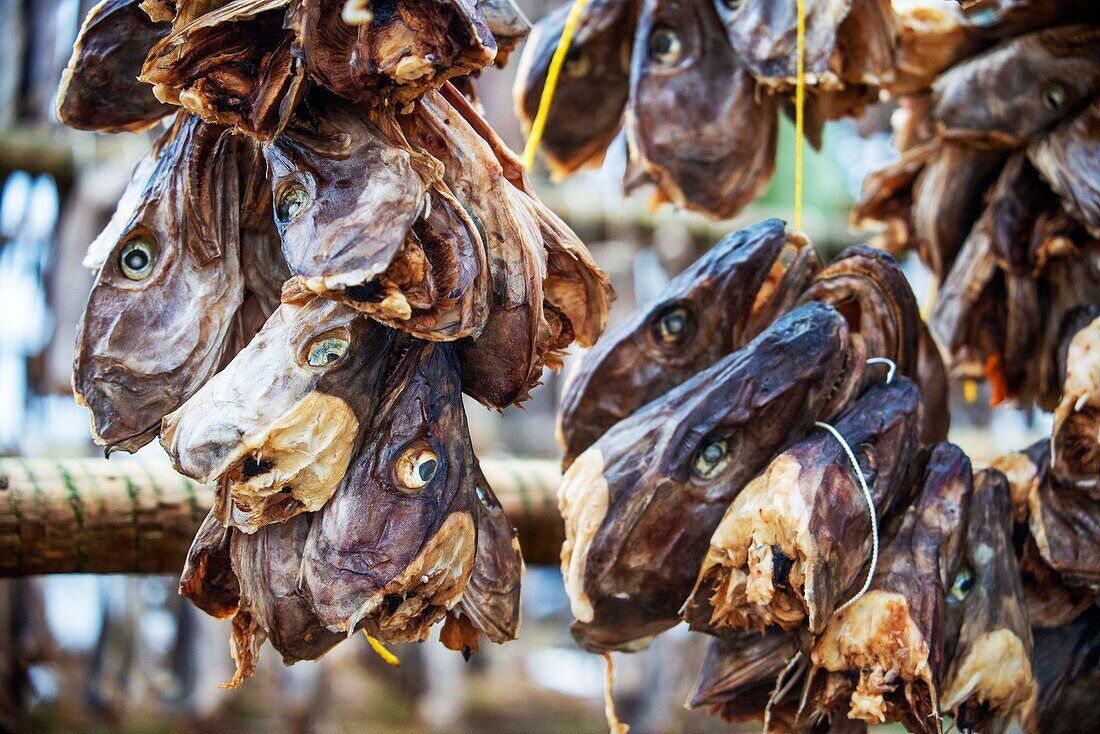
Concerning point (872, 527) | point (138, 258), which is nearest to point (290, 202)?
point (138, 258)

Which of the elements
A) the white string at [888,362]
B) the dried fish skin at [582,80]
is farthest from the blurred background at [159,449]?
the white string at [888,362]

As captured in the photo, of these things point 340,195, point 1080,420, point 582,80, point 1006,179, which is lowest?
point 1080,420

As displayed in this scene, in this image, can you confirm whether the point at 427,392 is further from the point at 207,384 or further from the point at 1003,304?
the point at 1003,304

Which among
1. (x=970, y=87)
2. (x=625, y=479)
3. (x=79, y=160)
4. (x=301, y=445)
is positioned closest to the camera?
(x=301, y=445)

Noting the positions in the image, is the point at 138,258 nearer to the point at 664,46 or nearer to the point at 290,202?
the point at 290,202

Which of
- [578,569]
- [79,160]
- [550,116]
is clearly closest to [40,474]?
[578,569]

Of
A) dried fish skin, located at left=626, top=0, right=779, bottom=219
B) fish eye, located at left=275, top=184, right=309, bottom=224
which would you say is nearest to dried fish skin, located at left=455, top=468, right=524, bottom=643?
fish eye, located at left=275, top=184, right=309, bottom=224
